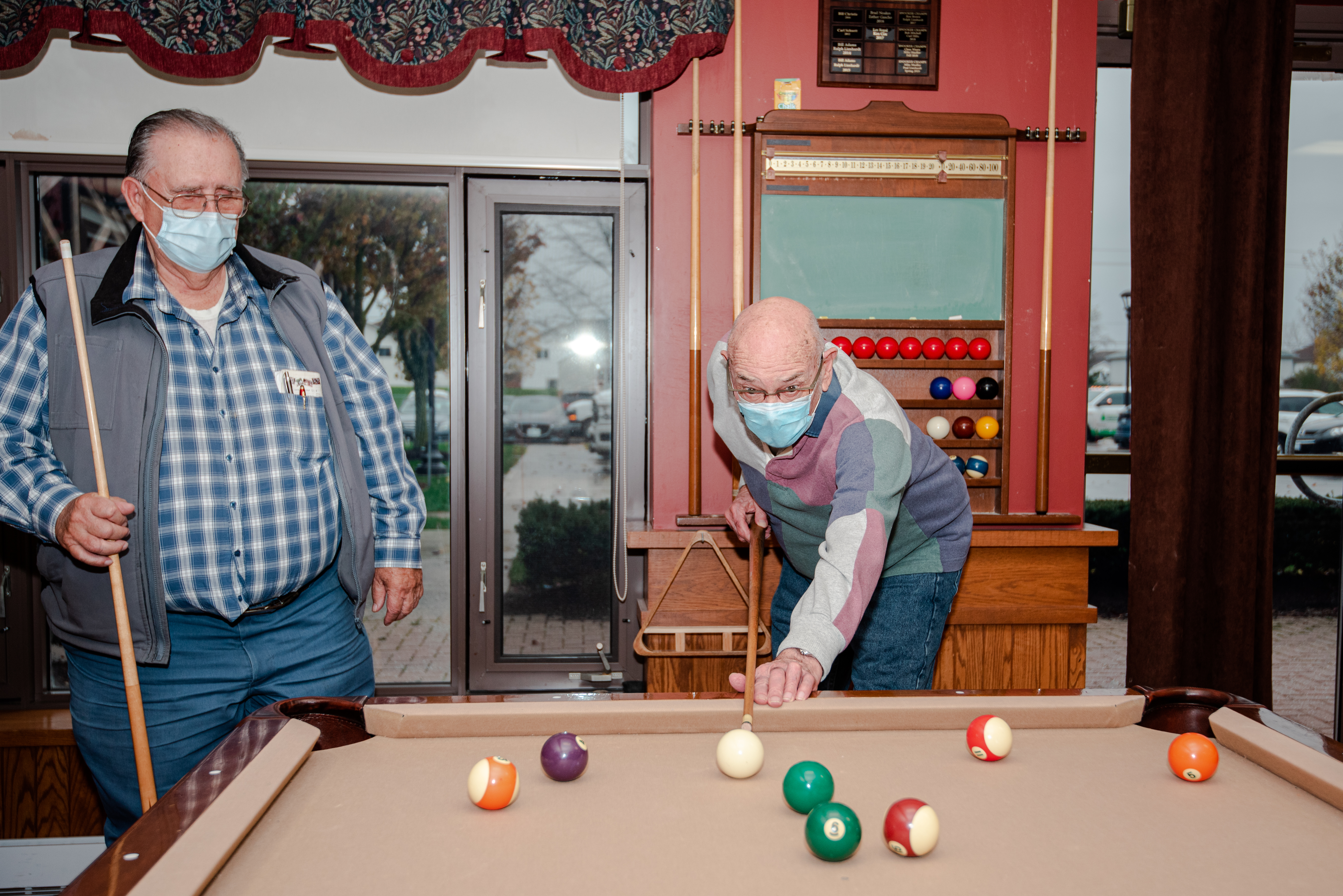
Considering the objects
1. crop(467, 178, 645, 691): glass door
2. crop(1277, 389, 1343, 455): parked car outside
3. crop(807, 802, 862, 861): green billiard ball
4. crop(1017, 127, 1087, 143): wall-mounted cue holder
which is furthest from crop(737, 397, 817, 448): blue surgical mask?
crop(1277, 389, 1343, 455): parked car outside

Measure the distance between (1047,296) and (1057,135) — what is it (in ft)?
1.74

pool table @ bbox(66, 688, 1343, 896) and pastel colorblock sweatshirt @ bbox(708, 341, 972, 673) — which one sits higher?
pastel colorblock sweatshirt @ bbox(708, 341, 972, 673)

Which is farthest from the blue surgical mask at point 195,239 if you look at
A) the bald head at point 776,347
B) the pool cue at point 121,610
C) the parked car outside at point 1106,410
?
the parked car outside at point 1106,410

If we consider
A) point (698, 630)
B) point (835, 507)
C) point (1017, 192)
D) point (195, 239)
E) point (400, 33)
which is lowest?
point (698, 630)

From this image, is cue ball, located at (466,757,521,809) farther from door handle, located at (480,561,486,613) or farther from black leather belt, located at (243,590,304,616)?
door handle, located at (480,561,486,613)

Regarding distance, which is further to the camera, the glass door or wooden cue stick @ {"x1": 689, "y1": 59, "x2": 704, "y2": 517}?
the glass door

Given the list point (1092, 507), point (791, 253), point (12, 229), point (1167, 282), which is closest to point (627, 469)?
point (791, 253)

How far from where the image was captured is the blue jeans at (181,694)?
60.4 inches

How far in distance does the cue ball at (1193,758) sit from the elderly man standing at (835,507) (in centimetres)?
49

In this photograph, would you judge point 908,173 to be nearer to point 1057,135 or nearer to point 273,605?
point 1057,135

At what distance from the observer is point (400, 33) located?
98.6 inches

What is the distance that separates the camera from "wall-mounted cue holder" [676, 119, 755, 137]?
262 centimetres

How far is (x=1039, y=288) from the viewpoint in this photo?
277 cm

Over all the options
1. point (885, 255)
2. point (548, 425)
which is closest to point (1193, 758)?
point (885, 255)
